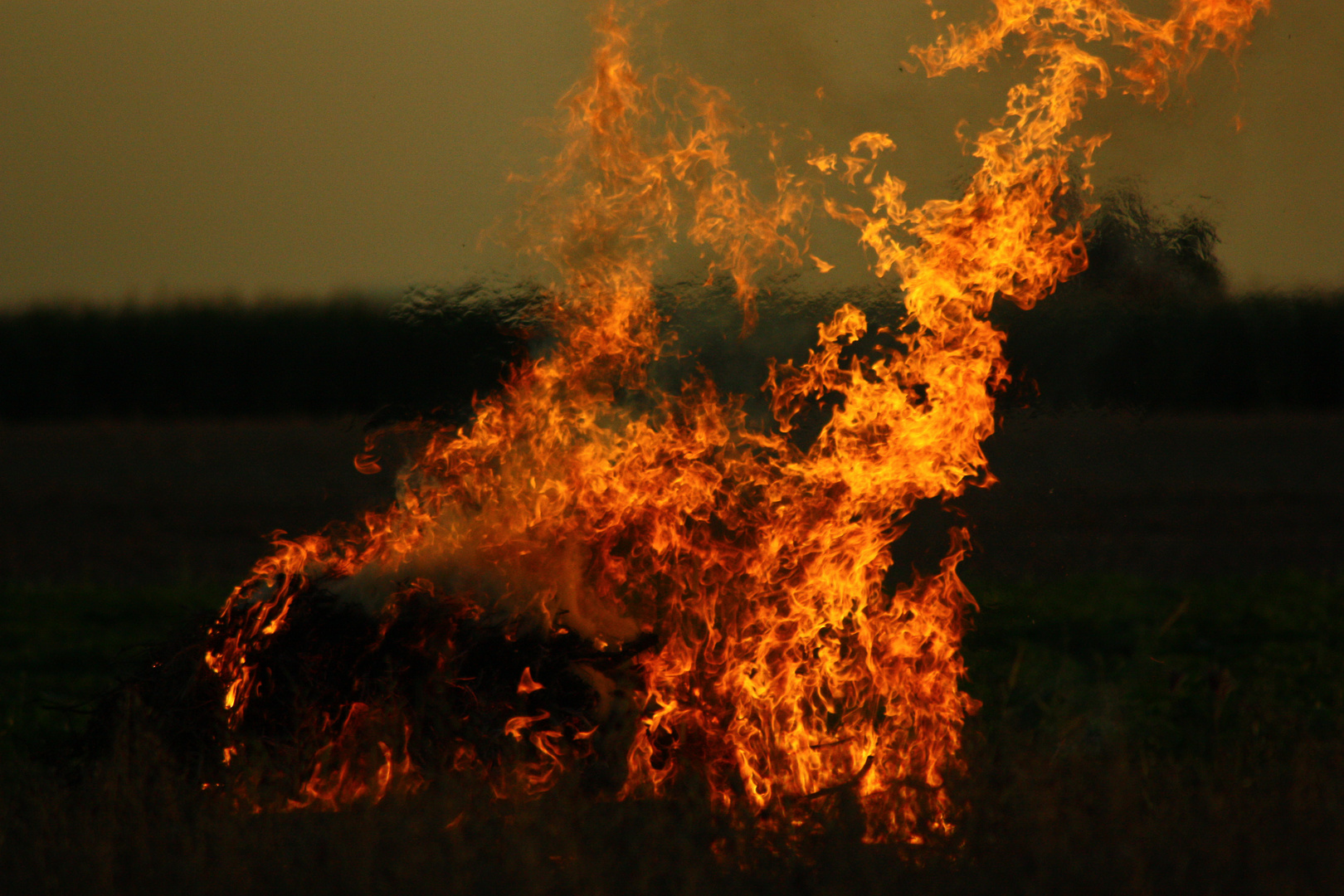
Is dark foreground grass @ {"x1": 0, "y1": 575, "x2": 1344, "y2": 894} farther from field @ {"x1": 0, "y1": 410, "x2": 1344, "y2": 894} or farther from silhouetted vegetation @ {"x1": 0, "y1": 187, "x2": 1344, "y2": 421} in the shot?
silhouetted vegetation @ {"x1": 0, "y1": 187, "x2": 1344, "y2": 421}

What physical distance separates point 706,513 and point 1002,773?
6.24 ft

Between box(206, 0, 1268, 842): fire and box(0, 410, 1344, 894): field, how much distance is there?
362 mm

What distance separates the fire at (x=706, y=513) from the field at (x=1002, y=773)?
14.3 inches

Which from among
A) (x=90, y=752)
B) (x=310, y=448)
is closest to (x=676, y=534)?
(x=90, y=752)

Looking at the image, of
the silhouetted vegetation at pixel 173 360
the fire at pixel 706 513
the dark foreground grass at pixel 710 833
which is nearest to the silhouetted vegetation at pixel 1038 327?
the fire at pixel 706 513

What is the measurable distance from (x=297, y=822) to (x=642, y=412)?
2.59m

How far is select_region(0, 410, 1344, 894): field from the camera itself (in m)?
4.86

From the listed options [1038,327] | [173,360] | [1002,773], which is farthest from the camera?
[173,360]

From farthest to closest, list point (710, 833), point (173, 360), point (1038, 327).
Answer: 1. point (173, 360)
2. point (1038, 327)
3. point (710, 833)

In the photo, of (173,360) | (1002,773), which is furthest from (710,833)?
(173,360)

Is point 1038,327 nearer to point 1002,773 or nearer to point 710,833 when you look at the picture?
point 1002,773

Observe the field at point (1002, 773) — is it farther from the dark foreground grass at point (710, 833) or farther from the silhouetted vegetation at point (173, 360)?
the silhouetted vegetation at point (173, 360)

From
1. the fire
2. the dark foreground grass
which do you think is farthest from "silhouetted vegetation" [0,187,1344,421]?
the dark foreground grass

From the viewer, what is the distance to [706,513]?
6.14m
